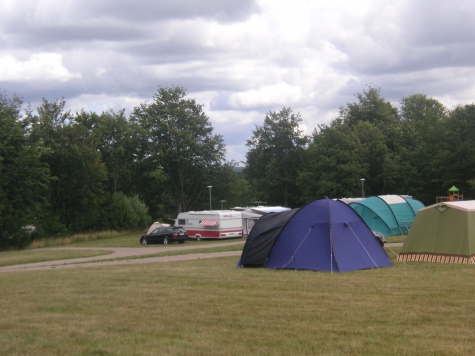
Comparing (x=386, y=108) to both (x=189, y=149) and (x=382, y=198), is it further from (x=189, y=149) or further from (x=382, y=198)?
(x=382, y=198)

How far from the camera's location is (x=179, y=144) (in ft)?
216

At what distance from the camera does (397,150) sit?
219ft

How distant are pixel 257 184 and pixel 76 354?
6176 centimetres

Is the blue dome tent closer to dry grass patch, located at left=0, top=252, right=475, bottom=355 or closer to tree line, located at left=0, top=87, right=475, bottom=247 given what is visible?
dry grass patch, located at left=0, top=252, right=475, bottom=355

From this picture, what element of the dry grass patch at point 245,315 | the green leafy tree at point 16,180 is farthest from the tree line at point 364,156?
the dry grass patch at point 245,315

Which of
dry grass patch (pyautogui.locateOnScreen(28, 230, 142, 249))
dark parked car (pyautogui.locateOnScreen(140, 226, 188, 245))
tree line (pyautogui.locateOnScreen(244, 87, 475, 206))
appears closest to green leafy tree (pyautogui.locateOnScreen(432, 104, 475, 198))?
tree line (pyautogui.locateOnScreen(244, 87, 475, 206))

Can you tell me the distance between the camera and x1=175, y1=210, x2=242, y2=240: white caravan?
144ft

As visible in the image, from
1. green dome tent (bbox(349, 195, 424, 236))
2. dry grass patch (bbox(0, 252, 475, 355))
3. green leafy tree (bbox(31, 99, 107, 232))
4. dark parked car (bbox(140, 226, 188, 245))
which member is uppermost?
green leafy tree (bbox(31, 99, 107, 232))

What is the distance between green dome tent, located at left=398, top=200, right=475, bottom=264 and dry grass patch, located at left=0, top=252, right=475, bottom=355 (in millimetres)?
2303

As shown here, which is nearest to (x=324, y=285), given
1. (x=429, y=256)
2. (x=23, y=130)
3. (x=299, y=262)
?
(x=299, y=262)

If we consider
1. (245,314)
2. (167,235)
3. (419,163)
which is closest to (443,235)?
(245,314)

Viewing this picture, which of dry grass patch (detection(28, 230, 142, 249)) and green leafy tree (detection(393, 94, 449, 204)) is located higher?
green leafy tree (detection(393, 94, 449, 204))

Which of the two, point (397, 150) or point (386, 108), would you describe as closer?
point (397, 150)

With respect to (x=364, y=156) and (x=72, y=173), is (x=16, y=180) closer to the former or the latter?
(x=72, y=173)
